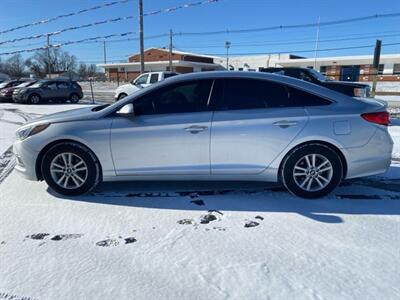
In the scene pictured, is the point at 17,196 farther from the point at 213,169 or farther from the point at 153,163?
the point at 213,169

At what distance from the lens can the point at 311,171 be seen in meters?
4.09

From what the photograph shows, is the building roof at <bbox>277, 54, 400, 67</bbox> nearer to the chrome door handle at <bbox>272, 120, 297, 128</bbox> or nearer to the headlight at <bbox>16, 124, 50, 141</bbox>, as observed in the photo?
the chrome door handle at <bbox>272, 120, 297, 128</bbox>

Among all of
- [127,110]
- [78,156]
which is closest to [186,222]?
[127,110]

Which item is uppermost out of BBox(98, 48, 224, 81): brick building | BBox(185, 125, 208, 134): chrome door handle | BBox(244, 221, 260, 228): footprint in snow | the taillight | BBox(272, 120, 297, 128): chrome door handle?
BBox(98, 48, 224, 81): brick building

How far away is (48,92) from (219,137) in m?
19.4

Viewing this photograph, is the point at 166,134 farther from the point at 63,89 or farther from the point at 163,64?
the point at 163,64

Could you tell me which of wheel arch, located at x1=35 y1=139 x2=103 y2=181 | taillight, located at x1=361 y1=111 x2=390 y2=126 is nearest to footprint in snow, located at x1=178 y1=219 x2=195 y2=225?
wheel arch, located at x1=35 y1=139 x2=103 y2=181

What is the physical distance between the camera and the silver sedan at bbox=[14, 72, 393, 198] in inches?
156

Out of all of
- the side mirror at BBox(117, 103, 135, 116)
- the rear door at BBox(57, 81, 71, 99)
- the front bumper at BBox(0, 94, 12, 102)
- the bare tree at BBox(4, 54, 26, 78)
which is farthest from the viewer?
the bare tree at BBox(4, 54, 26, 78)

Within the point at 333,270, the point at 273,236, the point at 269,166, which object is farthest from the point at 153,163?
the point at 333,270

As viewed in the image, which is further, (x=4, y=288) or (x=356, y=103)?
(x=356, y=103)

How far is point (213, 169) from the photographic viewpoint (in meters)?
4.07

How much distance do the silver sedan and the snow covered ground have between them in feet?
1.10

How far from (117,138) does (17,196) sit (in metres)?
1.54
